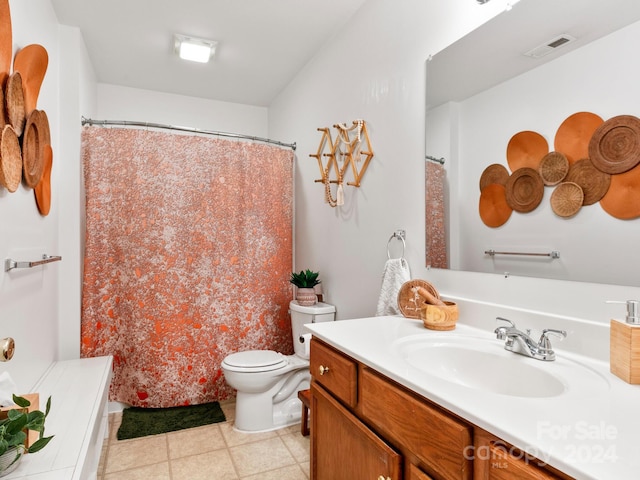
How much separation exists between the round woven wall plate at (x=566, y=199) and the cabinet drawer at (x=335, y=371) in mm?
796

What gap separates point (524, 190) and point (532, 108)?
10.7 inches

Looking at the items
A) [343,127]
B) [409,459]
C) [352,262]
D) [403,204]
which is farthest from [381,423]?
[343,127]

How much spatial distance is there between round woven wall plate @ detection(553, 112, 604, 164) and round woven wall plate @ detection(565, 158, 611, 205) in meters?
0.03

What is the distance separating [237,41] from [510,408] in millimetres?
2737

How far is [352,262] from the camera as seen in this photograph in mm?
2332

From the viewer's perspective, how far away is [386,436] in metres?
1.05

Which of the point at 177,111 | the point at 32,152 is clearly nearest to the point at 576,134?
the point at 32,152

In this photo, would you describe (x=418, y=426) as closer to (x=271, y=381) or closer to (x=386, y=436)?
(x=386, y=436)

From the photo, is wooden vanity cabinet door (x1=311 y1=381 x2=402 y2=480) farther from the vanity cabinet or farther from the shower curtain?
the shower curtain

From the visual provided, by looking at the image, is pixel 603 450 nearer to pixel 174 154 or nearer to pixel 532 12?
pixel 532 12

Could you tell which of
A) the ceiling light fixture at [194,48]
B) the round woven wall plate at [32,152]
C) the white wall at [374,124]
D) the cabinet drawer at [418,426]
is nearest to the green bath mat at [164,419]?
the white wall at [374,124]

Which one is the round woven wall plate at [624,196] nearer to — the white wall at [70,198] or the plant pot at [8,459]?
the plant pot at [8,459]

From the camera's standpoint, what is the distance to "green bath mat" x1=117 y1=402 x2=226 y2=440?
92.6 inches

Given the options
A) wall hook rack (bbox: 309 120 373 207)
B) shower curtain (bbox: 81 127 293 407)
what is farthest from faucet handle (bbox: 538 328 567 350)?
shower curtain (bbox: 81 127 293 407)
